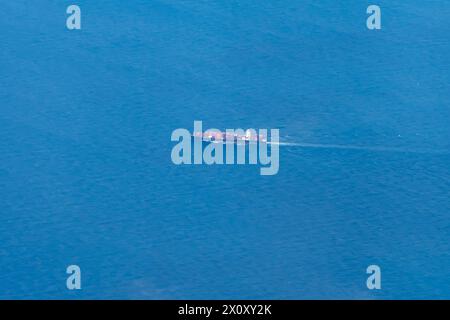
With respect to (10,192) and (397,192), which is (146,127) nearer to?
(10,192)

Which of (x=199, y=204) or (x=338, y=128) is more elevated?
(x=338, y=128)

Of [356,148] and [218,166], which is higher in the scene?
[356,148]

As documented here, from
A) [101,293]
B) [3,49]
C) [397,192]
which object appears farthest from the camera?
[3,49]

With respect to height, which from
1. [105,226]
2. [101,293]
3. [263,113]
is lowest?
[101,293]

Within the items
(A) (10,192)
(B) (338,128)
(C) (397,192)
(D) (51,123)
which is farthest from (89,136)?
(C) (397,192)

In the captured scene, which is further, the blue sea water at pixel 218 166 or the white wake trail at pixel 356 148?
the white wake trail at pixel 356 148

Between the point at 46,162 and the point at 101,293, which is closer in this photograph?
the point at 101,293

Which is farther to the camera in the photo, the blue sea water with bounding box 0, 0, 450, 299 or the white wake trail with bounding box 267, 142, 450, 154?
the white wake trail with bounding box 267, 142, 450, 154

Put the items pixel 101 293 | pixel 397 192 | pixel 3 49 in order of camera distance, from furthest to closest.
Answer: pixel 3 49
pixel 397 192
pixel 101 293
